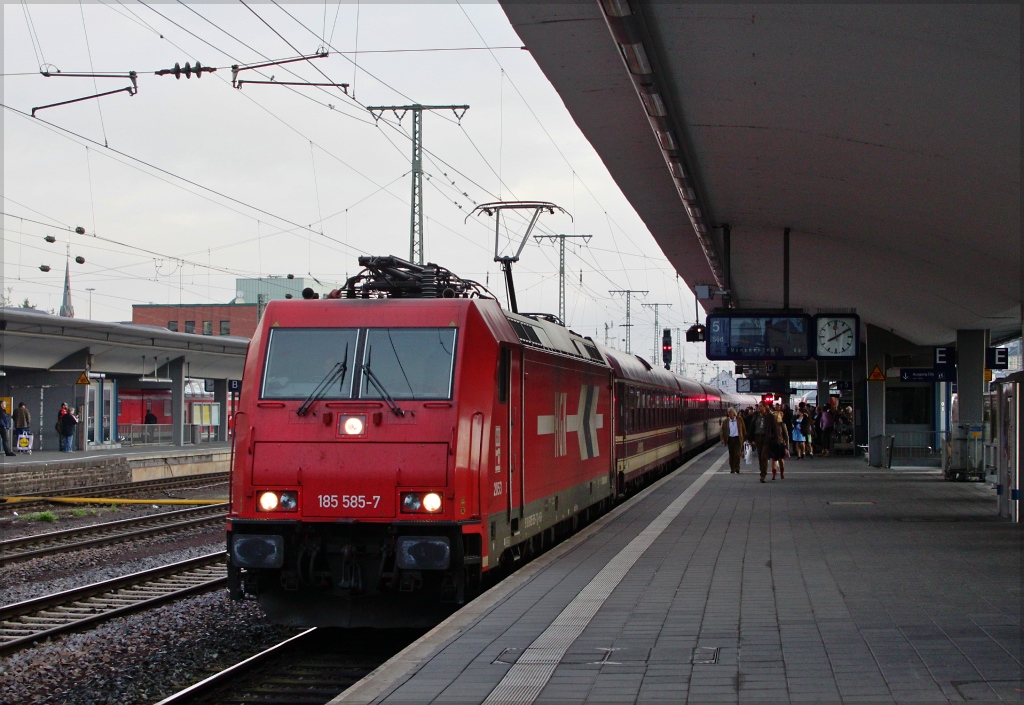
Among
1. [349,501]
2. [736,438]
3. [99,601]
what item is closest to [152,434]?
[736,438]

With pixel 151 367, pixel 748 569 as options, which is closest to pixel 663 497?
pixel 748 569

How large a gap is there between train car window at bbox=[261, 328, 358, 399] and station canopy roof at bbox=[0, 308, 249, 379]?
22.2 meters

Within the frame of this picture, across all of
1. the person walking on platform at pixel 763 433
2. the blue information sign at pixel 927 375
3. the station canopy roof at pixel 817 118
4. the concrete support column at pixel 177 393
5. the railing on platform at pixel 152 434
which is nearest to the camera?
the station canopy roof at pixel 817 118

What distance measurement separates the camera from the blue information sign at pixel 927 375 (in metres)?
26.1

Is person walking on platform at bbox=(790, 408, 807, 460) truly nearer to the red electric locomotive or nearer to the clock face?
the clock face

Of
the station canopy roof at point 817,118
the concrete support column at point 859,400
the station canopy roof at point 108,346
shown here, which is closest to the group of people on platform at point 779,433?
the concrete support column at point 859,400

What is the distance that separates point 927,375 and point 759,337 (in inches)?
360

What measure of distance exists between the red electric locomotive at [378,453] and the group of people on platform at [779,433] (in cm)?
1562

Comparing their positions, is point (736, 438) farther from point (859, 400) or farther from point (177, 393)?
point (177, 393)

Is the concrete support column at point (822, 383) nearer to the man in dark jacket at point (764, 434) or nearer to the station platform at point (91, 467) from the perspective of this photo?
the man in dark jacket at point (764, 434)

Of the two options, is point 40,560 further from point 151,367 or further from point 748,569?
point 151,367

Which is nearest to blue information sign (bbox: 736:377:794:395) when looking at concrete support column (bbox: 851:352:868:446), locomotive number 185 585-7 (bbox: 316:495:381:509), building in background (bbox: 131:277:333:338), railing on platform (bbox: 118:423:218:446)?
concrete support column (bbox: 851:352:868:446)

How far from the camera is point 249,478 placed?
9.31 metres

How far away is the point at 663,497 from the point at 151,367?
2468 centimetres
